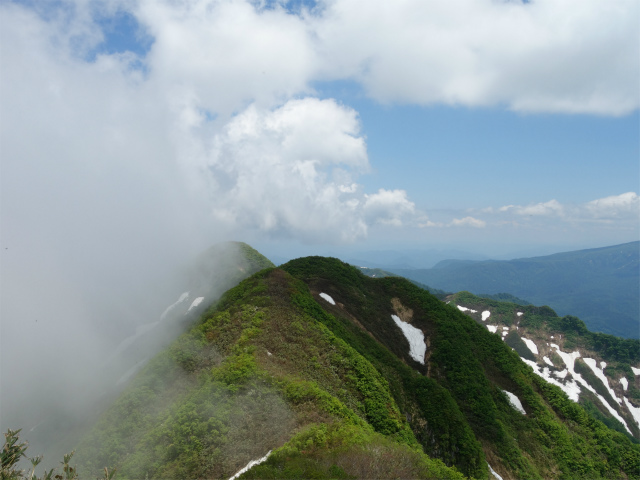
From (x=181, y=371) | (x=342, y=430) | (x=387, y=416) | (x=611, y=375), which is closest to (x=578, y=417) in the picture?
(x=387, y=416)

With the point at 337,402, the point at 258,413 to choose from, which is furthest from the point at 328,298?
the point at 258,413

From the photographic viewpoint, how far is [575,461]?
37.7 m

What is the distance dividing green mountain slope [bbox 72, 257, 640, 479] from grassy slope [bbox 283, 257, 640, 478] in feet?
0.56

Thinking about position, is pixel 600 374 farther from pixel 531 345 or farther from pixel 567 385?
pixel 531 345

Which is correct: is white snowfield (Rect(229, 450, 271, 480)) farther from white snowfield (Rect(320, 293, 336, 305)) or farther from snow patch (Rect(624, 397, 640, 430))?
snow patch (Rect(624, 397, 640, 430))

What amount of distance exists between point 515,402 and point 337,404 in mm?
33056

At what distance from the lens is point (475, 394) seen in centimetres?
4166

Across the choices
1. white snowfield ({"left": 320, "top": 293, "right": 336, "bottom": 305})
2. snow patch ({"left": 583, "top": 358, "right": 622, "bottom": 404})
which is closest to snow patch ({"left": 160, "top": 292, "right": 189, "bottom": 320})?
white snowfield ({"left": 320, "top": 293, "right": 336, "bottom": 305})

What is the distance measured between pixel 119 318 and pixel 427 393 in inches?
3769

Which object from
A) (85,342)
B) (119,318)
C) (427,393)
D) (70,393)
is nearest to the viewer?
(427,393)

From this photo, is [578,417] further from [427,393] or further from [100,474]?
[100,474]

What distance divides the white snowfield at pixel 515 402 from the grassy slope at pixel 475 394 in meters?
0.75

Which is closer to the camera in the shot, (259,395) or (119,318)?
(259,395)

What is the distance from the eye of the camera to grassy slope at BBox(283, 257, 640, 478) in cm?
3444
